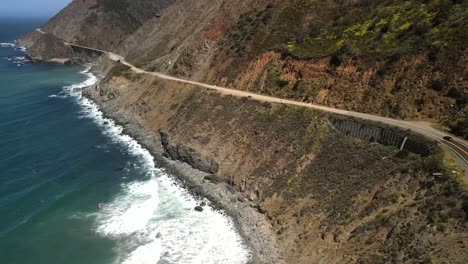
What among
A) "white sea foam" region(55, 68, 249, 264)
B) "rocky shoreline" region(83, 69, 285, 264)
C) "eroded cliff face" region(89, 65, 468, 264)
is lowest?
"white sea foam" region(55, 68, 249, 264)

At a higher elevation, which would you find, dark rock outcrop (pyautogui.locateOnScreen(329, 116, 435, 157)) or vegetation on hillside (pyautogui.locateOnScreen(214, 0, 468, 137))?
vegetation on hillside (pyautogui.locateOnScreen(214, 0, 468, 137))

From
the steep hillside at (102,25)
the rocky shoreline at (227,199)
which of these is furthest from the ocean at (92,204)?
the steep hillside at (102,25)

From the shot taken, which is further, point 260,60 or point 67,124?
point 67,124

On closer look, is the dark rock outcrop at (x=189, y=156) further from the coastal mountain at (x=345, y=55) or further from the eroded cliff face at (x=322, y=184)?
the coastal mountain at (x=345, y=55)

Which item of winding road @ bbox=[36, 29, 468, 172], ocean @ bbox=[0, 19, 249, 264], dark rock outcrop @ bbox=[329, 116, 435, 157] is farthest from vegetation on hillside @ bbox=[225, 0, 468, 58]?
ocean @ bbox=[0, 19, 249, 264]

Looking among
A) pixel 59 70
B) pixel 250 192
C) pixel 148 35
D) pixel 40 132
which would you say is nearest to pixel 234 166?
pixel 250 192

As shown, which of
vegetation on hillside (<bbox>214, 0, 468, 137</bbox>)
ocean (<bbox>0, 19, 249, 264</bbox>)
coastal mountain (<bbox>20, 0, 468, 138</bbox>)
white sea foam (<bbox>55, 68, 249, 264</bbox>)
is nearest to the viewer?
white sea foam (<bbox>55, 68, 249, 264</bbox>)

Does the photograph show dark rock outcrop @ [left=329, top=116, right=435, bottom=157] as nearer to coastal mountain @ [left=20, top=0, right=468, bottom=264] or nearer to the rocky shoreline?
coastal mountain @ [left=20, top=0, right=468, bottom=264]

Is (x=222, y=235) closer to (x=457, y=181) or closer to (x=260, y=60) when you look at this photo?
(x=457, y=181)
